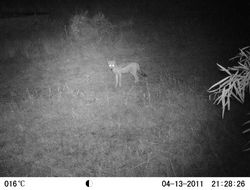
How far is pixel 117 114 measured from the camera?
20.6ft

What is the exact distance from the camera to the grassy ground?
4.83m

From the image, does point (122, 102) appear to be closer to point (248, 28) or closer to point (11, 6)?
point (248, 28)

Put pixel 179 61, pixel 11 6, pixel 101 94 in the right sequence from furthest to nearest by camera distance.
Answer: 1. pixel 11 6
2. pixel 179 61
3. pixel 101 94

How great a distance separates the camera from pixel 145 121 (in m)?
5.90

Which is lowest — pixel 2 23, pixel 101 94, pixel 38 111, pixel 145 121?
pixel 145 121

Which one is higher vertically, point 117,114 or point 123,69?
point 123,69

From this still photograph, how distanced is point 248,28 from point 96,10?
26.1 feet

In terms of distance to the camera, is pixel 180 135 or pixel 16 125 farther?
pixel 16 125

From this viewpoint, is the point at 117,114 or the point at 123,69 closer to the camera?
the point at 117,114

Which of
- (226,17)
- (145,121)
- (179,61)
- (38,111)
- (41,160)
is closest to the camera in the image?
(41,160)

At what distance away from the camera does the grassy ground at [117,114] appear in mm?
4828

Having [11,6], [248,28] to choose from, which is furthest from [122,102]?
[11,6]

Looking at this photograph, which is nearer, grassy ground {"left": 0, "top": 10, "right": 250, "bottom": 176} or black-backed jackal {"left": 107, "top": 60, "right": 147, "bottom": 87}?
A: grassy ground {"left": 0, "top": 10, "right": 250, "bottom": 176}

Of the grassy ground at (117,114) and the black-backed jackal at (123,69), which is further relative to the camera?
the black-backed jackal at (123,69)
